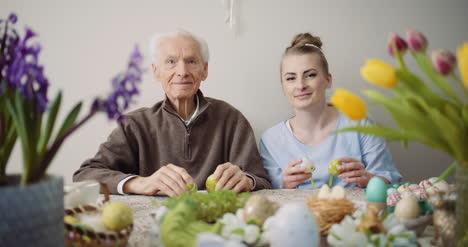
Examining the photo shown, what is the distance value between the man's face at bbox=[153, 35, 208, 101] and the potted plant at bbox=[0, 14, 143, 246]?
3.22 feet

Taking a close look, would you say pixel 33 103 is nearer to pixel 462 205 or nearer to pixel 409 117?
pixel 409 117

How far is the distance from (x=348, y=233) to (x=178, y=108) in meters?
1.17

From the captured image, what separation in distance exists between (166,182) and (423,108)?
79 cm

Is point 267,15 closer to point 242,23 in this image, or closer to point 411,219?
point 242,23

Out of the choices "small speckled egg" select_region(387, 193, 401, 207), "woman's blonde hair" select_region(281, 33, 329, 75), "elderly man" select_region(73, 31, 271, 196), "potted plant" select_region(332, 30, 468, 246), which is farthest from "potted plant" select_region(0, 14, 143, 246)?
"woman's blonde hair" select_region(281, 33, 329, 75)

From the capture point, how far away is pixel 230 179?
1179mm

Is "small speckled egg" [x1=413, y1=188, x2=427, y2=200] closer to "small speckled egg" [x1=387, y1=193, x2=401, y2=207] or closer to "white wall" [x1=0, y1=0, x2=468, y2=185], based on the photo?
"small speckled egg" [x1=387, y1=193, x2=401, y2=207]

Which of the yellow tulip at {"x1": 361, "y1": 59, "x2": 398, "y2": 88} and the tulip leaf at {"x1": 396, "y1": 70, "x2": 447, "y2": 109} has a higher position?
the yellow tulip at {"x1": 361, "y1": 59, "x2": 398, "y2": 88}

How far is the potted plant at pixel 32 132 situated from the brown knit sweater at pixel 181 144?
92 cm

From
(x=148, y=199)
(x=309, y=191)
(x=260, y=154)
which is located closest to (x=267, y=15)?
(x=260, y=154)

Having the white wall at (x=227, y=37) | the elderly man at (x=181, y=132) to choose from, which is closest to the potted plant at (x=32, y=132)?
the elderly man at (x=181, y=132)

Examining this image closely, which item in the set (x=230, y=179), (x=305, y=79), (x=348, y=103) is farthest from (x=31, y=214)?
(x=305, y=79)

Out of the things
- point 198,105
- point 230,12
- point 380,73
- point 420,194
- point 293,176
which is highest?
point 230,12

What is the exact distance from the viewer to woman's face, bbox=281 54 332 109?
5.04 ft
